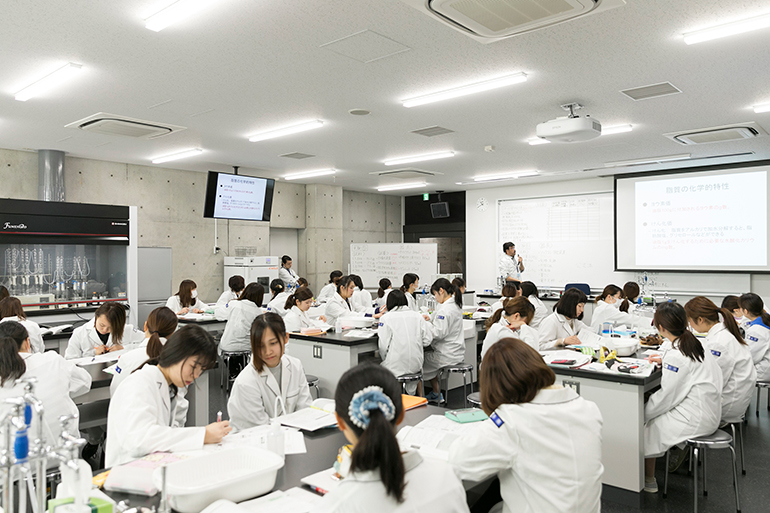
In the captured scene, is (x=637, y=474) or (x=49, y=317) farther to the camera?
(x=49, y=317)

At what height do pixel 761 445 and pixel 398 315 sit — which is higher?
pixel 398 315

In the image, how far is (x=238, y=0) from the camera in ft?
9.57

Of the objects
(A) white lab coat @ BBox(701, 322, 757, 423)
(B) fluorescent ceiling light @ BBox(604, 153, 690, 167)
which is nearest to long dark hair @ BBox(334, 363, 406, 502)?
(A) white lab coat @ BBox(701, 322, 757, 423)

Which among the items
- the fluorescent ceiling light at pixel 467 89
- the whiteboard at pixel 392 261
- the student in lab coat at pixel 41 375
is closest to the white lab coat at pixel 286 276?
the whiteboard at pixel 392 261

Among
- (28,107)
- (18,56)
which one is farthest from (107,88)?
(28,107)

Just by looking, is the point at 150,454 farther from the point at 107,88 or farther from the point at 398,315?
the point at 107,88

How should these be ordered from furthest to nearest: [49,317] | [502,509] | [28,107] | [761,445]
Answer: [49,317] → [28,107] → [761,445] → [502,509]

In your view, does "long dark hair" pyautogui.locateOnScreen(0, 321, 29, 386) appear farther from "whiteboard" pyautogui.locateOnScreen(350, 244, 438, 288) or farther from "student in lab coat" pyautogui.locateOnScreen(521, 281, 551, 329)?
"whiteboard" pyautogui.locateOnScreen(350, 244, 438, 288)

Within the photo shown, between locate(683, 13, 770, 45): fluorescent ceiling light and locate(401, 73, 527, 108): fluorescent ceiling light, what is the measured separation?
1.15m

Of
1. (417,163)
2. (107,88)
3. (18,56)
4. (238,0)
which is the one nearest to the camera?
(238,0)

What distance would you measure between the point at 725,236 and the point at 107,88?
855 cm

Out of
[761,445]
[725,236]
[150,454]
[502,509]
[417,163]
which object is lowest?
[761,445]

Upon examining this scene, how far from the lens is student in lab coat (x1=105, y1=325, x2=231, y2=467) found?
76.4 inches

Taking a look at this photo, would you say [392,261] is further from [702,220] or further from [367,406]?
[367,406]
